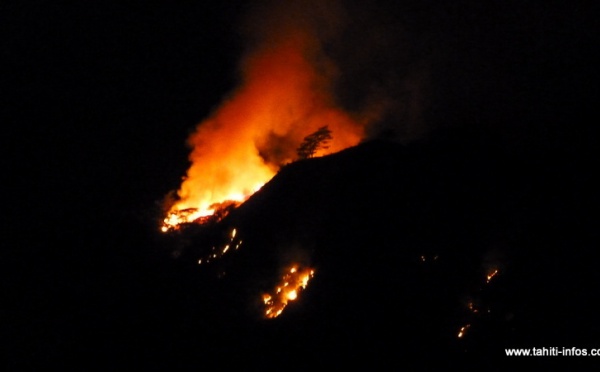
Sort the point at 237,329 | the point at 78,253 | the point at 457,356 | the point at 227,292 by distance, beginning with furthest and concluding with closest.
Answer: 1. the point at 78,253
2. the point at 227,292
3. the point at 237,329
4. the point at 457,356

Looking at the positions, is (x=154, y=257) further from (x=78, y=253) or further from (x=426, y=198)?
(x=426, y=198)

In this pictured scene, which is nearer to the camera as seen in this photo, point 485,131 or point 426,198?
point 426,198

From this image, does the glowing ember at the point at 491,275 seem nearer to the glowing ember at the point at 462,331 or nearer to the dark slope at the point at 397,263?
the dark slope at the point at 397,263

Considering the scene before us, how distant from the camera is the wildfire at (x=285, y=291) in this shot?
2316 cm

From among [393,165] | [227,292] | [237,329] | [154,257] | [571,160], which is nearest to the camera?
[237,329]

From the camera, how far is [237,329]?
76.4ft

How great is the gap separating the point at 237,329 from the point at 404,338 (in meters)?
7.92

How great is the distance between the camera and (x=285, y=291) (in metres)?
23.5

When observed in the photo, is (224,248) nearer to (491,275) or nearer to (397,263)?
(397,263)

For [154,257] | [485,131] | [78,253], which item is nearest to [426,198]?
[485,131]

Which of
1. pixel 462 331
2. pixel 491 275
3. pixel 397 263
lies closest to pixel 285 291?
pixel 397 263

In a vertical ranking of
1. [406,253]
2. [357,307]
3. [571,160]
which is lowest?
[357,307]

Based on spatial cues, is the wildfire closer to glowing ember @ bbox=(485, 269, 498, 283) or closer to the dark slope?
the dark slope

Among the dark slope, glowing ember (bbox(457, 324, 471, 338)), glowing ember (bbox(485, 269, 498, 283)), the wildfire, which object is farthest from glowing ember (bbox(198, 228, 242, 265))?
glowing ember (bbox(485, 269, 498, 283))
